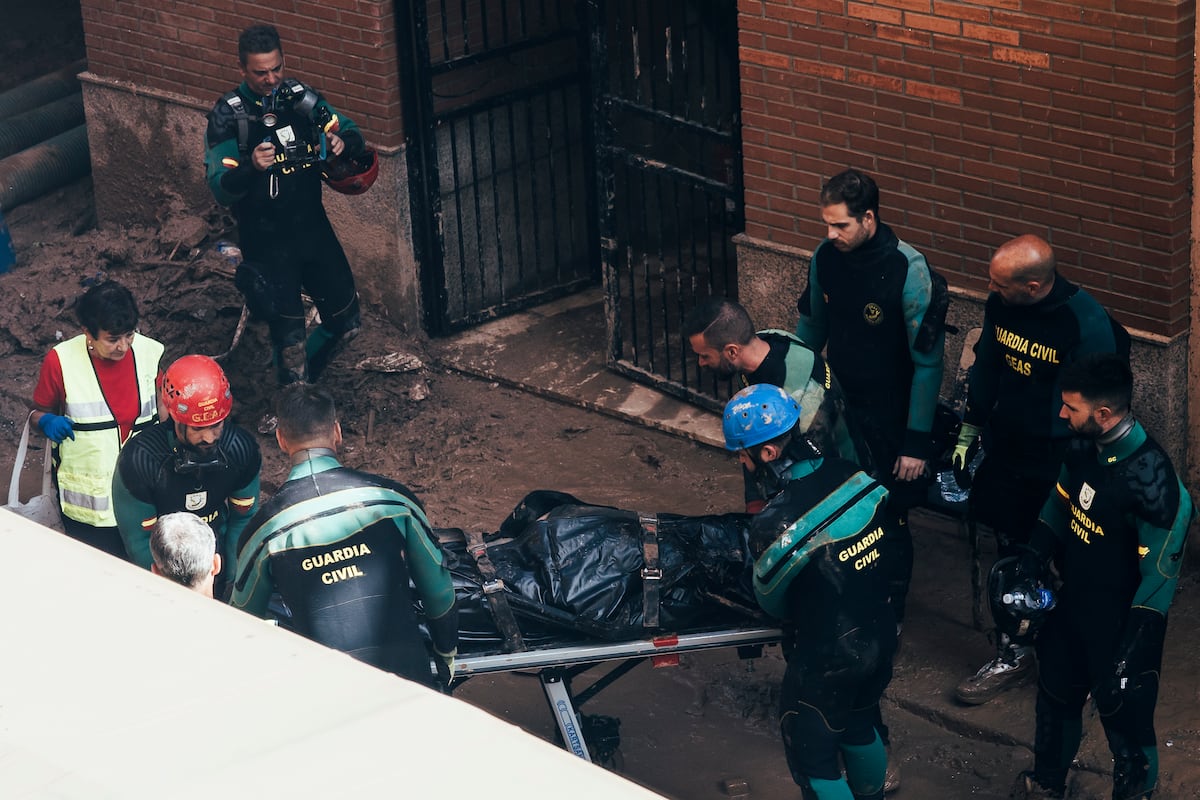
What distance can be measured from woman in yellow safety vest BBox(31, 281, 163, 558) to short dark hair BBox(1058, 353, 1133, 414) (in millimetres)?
3647

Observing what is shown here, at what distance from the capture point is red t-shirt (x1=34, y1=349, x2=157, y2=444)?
6.76m

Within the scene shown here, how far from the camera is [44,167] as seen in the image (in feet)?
38.7

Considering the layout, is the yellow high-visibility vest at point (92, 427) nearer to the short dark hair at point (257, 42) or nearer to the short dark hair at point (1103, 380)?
the short dark hair at point (257, 42)

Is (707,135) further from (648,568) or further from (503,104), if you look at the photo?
(648,568)

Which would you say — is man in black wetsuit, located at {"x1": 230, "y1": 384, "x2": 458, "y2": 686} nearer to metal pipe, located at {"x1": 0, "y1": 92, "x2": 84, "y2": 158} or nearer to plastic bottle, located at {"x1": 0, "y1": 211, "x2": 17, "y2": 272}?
plastic bottle, located at {"x1": 0, "y1": 211, "x2": 17, "y2": 272}

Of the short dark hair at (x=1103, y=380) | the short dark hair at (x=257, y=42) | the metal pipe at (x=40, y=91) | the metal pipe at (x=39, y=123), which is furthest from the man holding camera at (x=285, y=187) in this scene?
the short dark hair at (x=1103, y=380)

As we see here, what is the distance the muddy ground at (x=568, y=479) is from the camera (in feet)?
22.1

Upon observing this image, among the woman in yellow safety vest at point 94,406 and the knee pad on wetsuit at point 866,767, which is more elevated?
the woman in yellow safety vest at point 94,406

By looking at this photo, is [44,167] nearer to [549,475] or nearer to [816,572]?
[549,475]

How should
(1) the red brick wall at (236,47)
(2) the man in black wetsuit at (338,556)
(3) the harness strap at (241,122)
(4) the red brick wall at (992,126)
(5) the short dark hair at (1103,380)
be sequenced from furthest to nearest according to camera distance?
(1) the red brick wall at (236,47) < (3) the harness strap at (241,122) < (4) the red brick wall at (992,126) < (2) the man in black wetsuit at (338,556) < (5) the short dark hair at (1103,380)

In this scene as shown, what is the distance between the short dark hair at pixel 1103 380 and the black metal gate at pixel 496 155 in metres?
5.47

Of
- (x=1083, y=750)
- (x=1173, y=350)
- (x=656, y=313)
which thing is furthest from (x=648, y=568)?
(x=656, y=313)

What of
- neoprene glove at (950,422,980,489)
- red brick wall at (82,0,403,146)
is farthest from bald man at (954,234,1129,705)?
red brick wall at (82,0,403,146)

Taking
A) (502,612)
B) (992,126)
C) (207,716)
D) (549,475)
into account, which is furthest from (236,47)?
(207,716)
